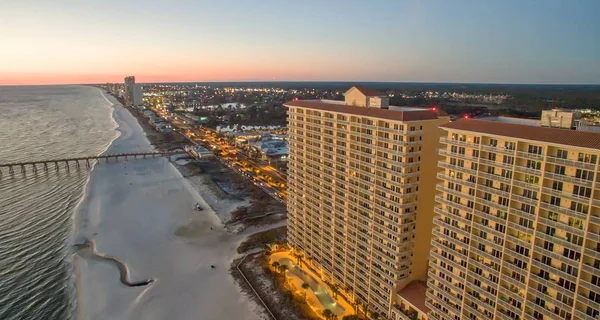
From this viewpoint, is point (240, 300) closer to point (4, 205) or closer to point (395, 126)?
point (395, 126)

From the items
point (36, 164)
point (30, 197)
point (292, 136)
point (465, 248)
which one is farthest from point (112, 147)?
point (465, 248)

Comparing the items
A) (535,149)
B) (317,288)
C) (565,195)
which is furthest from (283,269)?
(565,195)

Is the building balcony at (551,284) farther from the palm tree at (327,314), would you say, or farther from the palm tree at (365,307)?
the palm tree at (327,314)

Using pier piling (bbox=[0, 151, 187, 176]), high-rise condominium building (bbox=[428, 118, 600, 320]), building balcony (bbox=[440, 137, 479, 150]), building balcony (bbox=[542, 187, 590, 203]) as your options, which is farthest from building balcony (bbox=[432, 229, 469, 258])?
pier piling (bbox=[0, 151, 187, 176])

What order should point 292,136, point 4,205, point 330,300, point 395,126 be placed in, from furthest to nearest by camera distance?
point 4,205
point 292,136
point 330,300
point 395,126

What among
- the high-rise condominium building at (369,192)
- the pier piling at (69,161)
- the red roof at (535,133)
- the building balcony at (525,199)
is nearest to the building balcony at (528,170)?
the building balcony at (525,199)

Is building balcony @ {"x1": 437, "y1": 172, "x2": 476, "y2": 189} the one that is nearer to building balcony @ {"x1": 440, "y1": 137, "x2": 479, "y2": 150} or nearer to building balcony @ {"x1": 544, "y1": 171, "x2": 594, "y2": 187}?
building balcony @ {"x1": 440, "y1": 137, "x2": 479, "y2": 150}

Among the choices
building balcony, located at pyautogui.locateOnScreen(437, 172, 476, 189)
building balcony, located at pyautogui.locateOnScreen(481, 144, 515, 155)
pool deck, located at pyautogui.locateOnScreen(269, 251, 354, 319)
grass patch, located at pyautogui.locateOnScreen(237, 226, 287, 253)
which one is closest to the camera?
building balcony, located at pyautogui.locateOnScreen(481, 144, 515, 155)
